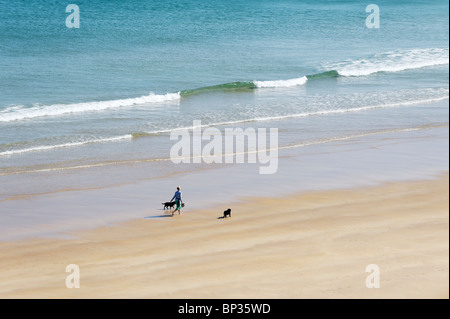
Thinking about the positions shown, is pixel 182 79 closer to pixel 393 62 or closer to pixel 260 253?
pixel 393 62

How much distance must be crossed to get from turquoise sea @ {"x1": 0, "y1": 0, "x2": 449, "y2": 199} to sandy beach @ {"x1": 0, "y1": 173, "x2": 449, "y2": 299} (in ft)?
14.0

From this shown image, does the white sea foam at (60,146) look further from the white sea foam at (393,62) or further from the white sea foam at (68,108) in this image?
the white sea foam at (393,62)


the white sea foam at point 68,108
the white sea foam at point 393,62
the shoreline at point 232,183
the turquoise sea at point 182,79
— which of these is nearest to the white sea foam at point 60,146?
the turquoise sea at point 182,79

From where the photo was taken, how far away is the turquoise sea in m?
22.1

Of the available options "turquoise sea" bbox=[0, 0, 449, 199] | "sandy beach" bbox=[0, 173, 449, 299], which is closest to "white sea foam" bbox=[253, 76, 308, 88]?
"turquoise sea" bbox=[0, 0, 449, 199]

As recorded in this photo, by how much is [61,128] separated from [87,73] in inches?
367

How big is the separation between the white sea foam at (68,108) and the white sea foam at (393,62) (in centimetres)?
1133

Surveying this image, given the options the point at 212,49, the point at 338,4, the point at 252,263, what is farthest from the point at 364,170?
the point at 338,4

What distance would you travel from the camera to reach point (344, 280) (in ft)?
38.8

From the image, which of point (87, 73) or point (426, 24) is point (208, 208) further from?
point (426, 24)

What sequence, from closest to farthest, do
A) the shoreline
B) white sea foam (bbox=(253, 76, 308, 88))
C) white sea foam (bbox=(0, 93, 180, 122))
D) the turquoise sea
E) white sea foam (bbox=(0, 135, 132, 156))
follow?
the shoreline
white sea foam (bbox=(0, 135, 132, 156))
the turquoise sea
white sea foam (bbox=(0, 93, 180, 122))
white sea foam (bbox=(253, 76, 308, 88))

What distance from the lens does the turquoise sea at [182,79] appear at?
22062 millimetres

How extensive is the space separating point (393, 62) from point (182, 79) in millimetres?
13118

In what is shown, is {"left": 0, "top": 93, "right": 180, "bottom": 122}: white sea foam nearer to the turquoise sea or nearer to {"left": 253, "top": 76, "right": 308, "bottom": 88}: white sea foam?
the turquoise sea
